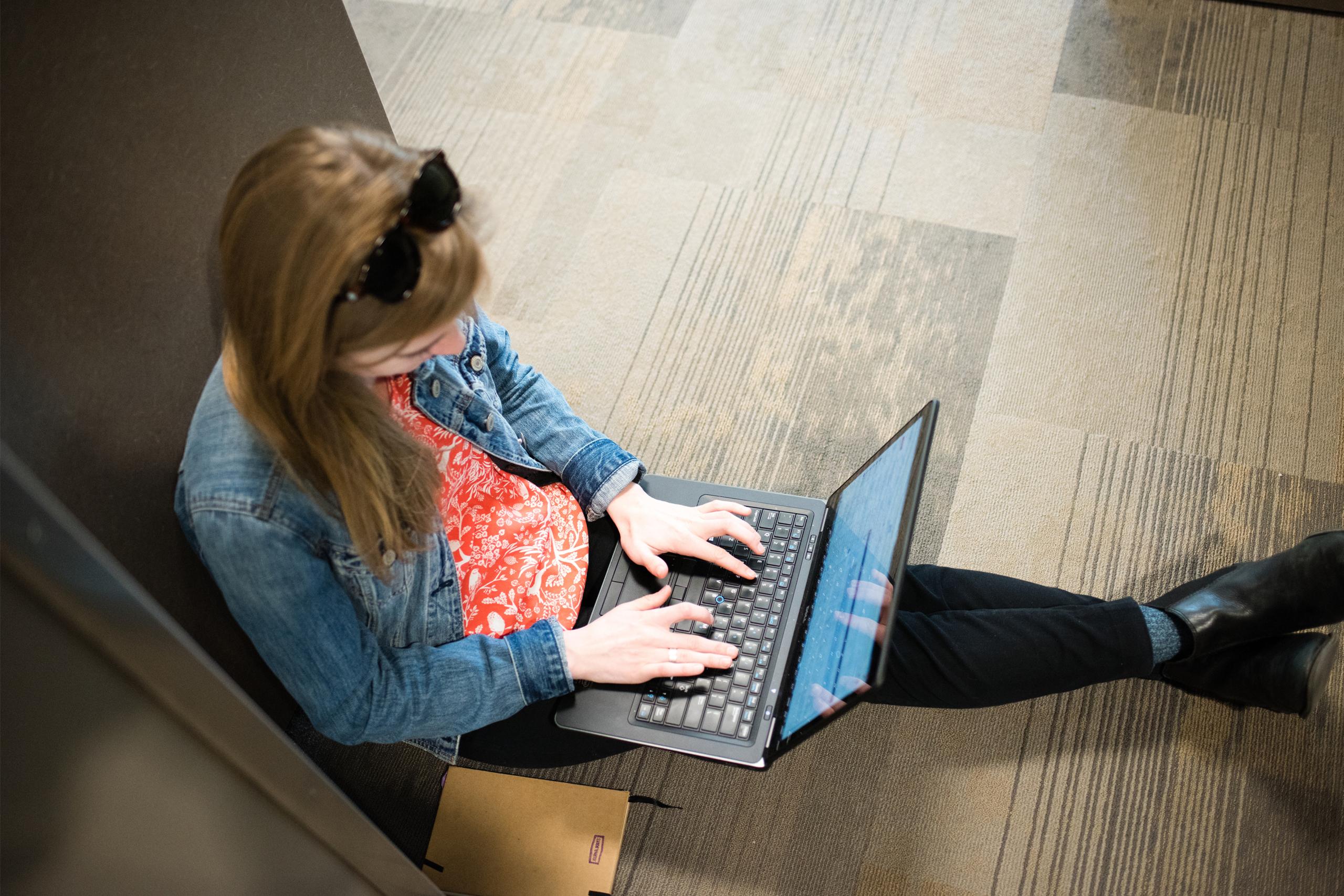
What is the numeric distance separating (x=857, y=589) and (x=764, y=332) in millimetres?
886

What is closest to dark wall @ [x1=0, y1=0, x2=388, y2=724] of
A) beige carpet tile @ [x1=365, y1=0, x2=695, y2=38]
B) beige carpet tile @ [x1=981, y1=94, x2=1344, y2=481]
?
beige carpet tile @ [x1=981, y1=94, x2=1344, y2=481]

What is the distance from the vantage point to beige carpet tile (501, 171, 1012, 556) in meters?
1.67

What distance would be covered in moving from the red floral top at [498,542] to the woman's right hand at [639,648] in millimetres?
66

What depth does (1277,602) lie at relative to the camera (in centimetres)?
127

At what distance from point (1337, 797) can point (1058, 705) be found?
38 centimetres

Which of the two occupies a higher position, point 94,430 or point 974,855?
point 94,430

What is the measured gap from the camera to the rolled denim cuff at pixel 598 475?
1.18 metres

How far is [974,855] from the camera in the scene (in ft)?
4.31

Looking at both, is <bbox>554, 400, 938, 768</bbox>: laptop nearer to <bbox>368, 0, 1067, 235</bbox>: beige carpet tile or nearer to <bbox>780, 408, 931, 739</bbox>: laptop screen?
<bbox>780, 408, 931, 739</bbox>: laptop screen

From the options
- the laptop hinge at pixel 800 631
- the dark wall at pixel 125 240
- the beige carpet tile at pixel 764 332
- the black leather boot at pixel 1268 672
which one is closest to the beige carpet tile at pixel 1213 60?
the beige carpet tile at pixel 764 332

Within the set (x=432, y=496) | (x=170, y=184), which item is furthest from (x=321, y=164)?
(x=432, y=496)

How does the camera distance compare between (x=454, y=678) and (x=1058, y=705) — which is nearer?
(x=454, y=678)

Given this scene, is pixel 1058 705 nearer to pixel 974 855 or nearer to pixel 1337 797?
pixel 974 855

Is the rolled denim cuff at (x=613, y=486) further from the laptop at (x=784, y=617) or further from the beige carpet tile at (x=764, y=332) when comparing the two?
the beige carpet tile at (x=764, y=332)
